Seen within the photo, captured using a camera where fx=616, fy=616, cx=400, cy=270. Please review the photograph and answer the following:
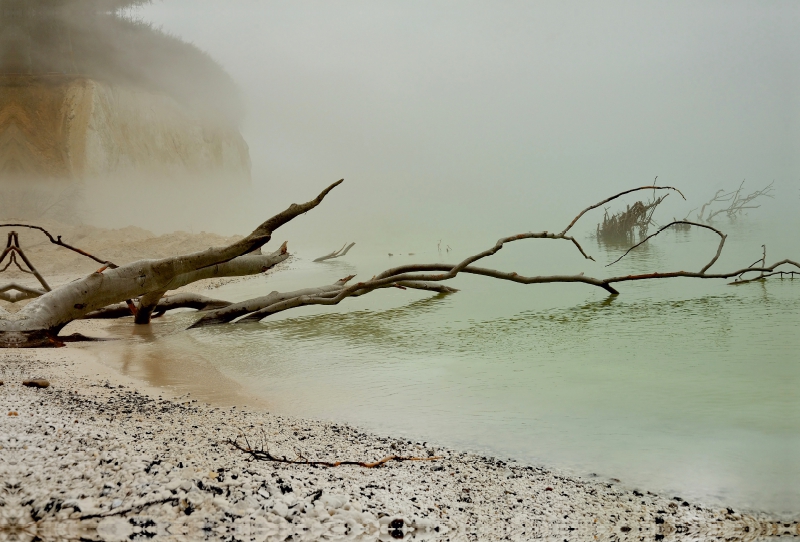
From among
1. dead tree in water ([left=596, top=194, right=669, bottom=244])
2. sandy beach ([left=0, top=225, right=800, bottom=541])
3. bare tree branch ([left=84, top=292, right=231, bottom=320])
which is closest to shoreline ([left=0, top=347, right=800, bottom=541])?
sandy beach ([left=0, top=225, right=800, bottom=541])

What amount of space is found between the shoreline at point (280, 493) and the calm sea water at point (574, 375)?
0.26 m

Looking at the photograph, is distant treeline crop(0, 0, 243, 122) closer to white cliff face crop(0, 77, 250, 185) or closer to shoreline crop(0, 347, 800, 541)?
white cliff face crop(0, 77, 250, 185)

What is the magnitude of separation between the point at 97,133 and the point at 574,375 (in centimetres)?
2423

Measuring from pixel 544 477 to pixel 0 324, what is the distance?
4145 millimetres

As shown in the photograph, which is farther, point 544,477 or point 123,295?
point 123,295

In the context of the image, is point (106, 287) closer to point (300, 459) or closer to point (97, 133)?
point (300, 459)

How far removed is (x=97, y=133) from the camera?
23688 mm

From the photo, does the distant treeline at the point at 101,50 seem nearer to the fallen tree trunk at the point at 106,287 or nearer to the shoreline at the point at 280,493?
the fallen tree trunk at the point at 106,287

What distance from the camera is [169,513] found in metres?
1.52

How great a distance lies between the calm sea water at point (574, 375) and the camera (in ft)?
7.94

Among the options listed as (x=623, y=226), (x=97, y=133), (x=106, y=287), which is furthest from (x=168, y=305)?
(x=97, y=133)

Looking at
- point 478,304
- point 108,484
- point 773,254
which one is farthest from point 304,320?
point 773,254

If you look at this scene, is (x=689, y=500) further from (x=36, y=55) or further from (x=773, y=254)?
(x=36, y=55)

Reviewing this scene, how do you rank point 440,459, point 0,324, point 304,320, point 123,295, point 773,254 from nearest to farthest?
point 440,459 → point 0,324 → point 123,295 → point 304,320 → point 773,254
